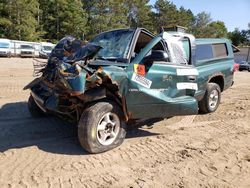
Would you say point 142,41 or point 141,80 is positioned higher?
point 142,41

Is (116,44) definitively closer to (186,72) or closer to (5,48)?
(186,72)

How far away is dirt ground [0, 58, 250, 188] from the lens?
4371 mm

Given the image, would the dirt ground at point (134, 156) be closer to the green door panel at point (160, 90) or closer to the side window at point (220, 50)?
the green door panel at point (160, 90)

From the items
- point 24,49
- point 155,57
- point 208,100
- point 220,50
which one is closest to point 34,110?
point 155,57

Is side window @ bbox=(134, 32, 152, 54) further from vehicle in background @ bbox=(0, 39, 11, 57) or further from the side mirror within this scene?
vehicle in background @ bbox=(0, 39, 11, 57)

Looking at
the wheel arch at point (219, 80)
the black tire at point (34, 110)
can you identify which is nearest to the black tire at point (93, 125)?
the black tire at point (34, 110)

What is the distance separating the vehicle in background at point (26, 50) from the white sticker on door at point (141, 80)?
117 feet

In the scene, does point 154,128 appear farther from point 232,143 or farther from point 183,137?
point 232,143

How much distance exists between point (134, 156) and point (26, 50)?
120 feet

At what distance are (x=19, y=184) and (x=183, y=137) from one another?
3162mm

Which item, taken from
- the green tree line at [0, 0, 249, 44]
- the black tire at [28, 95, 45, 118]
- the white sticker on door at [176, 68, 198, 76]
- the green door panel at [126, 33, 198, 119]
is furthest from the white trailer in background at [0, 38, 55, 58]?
the green door panel at [126, 33, 198, 119]

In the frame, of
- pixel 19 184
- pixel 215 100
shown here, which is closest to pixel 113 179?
pixel 19 184

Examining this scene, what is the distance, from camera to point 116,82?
5301 millimetres

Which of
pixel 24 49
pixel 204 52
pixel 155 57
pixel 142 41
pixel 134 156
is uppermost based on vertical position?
pixel 24 49
